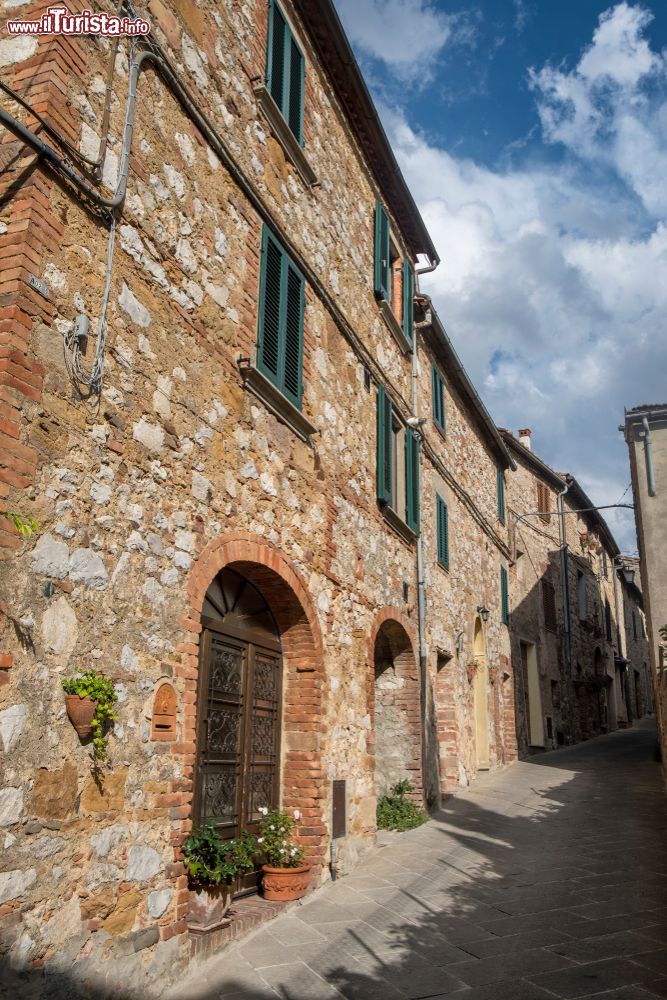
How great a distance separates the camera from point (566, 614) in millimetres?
22594

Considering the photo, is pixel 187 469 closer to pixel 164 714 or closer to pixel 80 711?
pixel 164 714

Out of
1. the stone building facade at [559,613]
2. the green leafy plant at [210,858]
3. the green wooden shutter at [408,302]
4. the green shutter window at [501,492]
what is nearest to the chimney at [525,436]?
the stone building facade at [559,613]

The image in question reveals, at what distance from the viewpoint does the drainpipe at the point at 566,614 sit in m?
21.6

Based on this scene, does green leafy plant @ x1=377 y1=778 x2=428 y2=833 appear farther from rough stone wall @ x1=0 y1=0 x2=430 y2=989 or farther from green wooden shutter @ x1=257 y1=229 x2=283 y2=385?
green wooden shutter @ x1=257 y1=229 x2=283 y2=385

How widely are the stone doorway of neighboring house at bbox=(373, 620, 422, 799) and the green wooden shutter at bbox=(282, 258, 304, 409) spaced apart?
3.62m

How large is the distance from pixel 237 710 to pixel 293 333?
3.20 m

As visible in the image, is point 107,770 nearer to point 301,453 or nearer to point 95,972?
point 95,972

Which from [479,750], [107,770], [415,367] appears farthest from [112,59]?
[479,750]

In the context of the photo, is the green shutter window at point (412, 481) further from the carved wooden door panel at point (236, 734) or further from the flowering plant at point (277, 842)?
the flowering plant at point (277, 842)

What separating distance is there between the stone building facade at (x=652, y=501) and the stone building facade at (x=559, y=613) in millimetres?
2857

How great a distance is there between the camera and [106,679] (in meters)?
4.03

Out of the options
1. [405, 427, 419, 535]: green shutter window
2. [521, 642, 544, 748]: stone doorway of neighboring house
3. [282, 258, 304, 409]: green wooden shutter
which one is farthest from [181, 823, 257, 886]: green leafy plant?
[521, 642, 544, 748]: stone doorway of neighboring house

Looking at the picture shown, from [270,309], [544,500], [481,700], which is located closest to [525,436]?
[544,500]

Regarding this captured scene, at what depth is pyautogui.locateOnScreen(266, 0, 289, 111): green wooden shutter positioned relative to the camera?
7.02 metres
